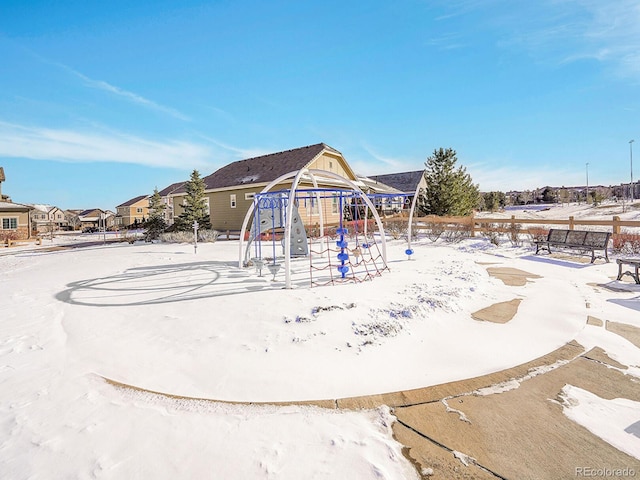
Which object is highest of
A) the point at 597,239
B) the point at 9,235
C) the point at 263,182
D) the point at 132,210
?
the point at 132,210

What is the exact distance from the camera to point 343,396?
11.4 ft

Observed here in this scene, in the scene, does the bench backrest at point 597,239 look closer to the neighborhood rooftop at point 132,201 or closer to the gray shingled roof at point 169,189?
the gray shingled roof at point 169,189

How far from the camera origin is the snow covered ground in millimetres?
2656

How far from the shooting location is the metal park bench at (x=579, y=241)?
34.7 feet

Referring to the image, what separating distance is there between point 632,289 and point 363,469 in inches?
334

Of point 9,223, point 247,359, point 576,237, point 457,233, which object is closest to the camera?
point 247,359

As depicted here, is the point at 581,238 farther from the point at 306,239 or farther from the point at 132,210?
A: the point at 132,210

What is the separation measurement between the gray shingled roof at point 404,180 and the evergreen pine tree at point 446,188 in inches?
639

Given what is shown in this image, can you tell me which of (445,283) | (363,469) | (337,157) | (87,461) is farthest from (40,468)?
(337,157)

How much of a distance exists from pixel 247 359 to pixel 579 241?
12780mm

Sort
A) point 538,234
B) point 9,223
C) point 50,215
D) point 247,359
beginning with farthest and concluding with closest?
point 50,215
point 9,223
point 538,234
point 247,359

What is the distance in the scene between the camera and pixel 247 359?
14.0ft

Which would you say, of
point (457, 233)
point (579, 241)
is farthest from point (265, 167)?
point (579, 241)

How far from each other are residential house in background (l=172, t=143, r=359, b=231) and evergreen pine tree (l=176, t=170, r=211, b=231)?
2.10 m
